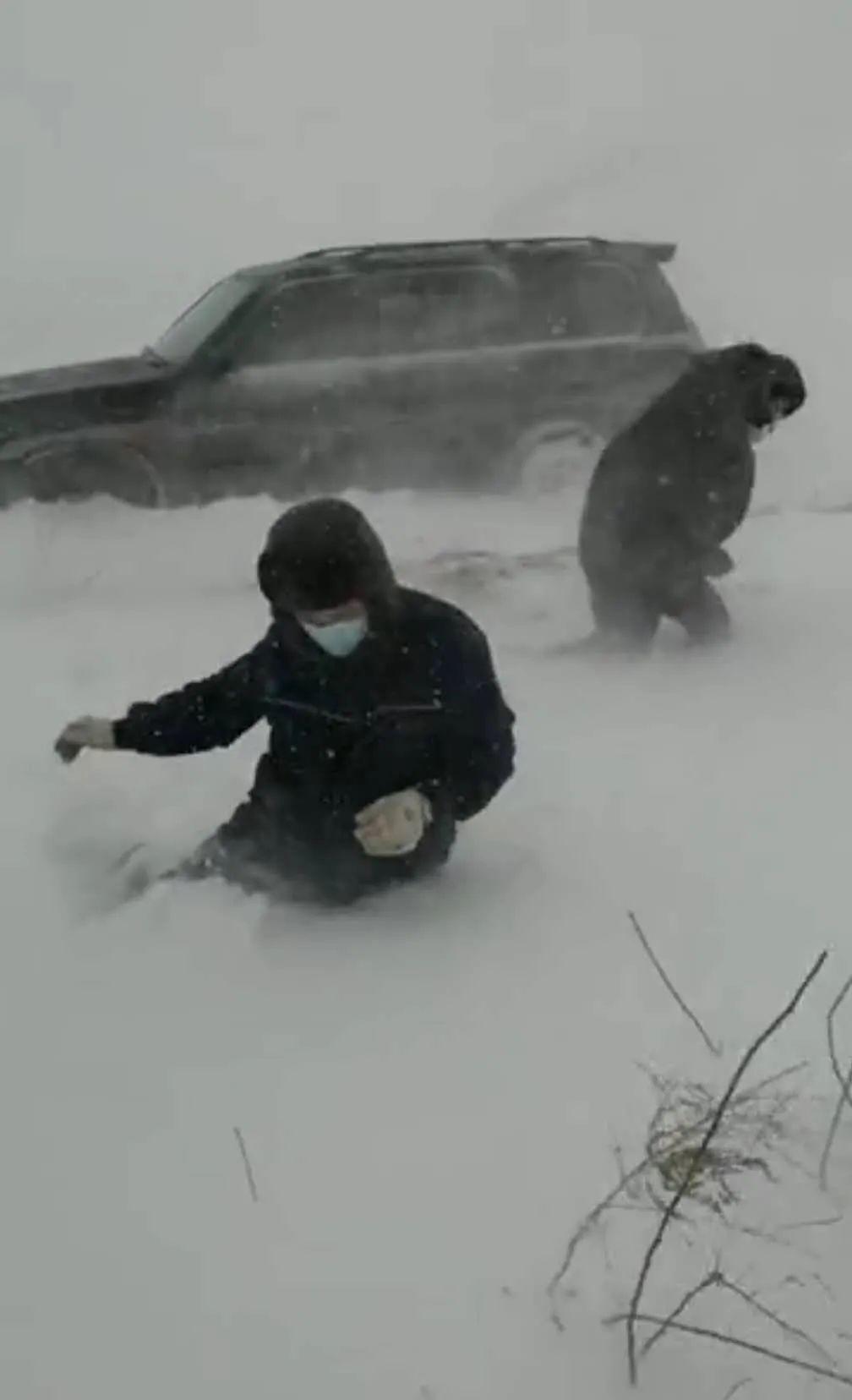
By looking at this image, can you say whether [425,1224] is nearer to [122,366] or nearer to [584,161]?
[122,366]

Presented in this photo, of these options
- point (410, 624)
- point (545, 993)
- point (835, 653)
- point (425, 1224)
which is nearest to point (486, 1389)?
point (425, 1224)

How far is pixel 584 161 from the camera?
55.2ft

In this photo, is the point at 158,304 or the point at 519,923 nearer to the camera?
the point at 519,923

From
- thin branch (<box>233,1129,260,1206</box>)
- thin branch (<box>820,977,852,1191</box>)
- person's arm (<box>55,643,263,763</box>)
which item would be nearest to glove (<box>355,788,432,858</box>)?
person's arm (<box>55,643,263,763</box>)

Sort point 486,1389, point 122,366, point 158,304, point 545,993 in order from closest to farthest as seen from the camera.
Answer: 1. point 486,1389
2. point 545,993
3. point 122,366
4. point 158,304

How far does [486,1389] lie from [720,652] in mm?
3722

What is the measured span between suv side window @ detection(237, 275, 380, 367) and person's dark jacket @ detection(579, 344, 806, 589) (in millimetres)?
3106

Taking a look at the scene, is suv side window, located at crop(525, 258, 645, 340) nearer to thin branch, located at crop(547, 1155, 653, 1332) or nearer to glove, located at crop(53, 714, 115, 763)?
glove, located at crop(53, 714, 115, 763)

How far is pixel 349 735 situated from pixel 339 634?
0.94 feet

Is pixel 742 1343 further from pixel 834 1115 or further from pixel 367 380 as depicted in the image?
pixel 367 380

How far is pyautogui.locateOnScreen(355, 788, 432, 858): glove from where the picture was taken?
329 cm

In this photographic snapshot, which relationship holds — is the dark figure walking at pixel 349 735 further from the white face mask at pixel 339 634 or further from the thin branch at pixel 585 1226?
the thin branch at pixel 585 1226

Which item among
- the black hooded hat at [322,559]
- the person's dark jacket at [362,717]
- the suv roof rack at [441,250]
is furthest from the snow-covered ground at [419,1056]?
the suv roof rack at [441,250]

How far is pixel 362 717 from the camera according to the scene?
349cm
